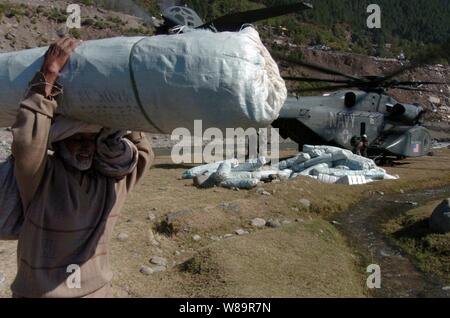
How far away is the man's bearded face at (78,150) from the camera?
2.52 metres

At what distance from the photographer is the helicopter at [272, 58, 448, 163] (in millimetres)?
14492

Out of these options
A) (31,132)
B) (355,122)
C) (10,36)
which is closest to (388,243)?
(31,132)

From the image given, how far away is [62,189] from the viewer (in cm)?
252

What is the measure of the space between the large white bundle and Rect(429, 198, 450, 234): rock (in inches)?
226

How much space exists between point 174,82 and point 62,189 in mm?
832

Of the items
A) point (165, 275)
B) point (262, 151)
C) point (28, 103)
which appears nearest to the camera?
point (28, 103)

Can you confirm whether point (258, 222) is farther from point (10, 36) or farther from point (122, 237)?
point (10, 36)

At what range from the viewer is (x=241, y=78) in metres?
2.07

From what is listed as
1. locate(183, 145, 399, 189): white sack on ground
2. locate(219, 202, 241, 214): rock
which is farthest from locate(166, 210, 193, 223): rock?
locate(183, 145, 399, 189): white sack on ground

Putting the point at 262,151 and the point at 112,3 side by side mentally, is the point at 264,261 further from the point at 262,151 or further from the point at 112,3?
the point at 112,3

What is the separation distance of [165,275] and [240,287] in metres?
1.03

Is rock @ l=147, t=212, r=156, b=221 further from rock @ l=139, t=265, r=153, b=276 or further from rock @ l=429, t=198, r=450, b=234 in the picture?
rock @ l=429, t=198, r=450, b=234

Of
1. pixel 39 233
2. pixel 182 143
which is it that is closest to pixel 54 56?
pixel 39 233

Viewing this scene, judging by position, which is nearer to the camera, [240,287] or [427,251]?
[240,287]
